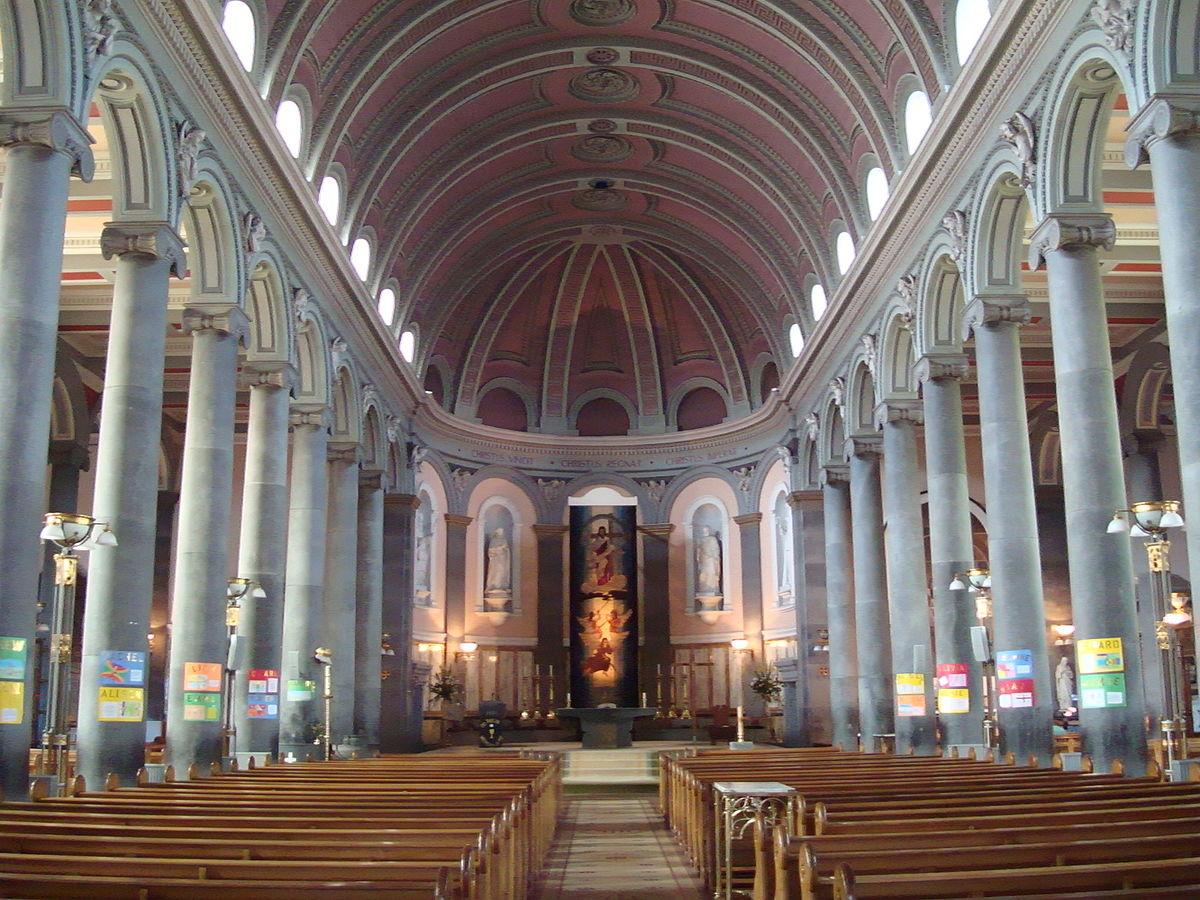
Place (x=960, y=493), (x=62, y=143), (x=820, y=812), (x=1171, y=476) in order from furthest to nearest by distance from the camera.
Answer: (x=1171, y=476)
(x=960, y=493)
(x=62, y=143)
(x=820, y=812)

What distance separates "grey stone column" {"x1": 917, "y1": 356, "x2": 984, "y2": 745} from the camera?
68.5 ft

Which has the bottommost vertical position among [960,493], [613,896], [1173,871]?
[613,896]

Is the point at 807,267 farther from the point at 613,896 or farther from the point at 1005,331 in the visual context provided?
the point at 613,896

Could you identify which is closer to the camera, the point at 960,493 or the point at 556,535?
the point at 960,493

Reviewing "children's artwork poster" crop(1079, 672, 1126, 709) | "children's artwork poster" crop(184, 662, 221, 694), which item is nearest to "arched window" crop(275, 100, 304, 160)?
"children's artwork poster" crop(184, 662, 221, 694)

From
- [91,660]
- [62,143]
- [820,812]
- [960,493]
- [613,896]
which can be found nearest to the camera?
[820,812]

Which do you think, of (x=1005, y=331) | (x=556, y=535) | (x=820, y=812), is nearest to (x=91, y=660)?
(x=820, y=812)

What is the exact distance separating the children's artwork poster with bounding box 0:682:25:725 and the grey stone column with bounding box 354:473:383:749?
17.2m

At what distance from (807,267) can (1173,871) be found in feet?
88.0

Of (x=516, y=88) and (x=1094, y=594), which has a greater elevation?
(x=516, y=88)

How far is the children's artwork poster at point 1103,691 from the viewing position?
14.9 m

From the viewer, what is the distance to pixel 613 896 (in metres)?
11.3

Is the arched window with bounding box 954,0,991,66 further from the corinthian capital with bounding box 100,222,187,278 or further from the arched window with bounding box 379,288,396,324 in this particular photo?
the arched window with bounding box 379,288,396,324

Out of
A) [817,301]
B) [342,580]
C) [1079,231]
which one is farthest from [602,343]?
[1079,231]
